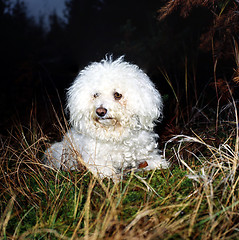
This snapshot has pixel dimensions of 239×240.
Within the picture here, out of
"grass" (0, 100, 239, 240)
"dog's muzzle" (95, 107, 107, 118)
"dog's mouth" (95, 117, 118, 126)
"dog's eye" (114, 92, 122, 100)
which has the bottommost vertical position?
"grass" (0, 100, 239, 240)

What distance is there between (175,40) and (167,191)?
19.2ft

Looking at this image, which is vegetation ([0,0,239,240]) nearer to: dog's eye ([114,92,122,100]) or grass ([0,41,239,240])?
grass ([0,41,239,240])

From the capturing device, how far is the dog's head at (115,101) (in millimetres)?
2607

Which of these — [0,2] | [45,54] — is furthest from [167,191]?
[45,54]

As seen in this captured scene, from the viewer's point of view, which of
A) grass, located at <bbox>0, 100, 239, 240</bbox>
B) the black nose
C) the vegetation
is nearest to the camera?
grass, located at <bbox>0, 100, 239, 240</bbox>

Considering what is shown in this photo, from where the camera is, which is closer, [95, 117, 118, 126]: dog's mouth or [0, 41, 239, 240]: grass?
[0, 41, 239, 240]: grass

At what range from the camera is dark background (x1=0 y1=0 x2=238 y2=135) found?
11.4 feet

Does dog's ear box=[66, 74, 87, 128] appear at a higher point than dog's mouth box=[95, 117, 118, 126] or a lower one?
higher

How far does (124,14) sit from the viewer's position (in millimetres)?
13438

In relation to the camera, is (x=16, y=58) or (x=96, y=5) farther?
(x=96, y=5)

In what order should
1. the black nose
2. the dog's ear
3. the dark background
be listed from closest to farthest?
the black nose → the dog's ear → the dark background

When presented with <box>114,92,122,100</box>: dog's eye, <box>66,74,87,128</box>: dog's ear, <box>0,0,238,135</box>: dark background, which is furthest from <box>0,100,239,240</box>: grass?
<box>0,0,238,135</box>: dark background

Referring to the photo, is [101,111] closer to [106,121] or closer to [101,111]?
[101,111]

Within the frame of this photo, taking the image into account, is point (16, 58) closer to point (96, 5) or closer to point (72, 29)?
point (96, 5)
